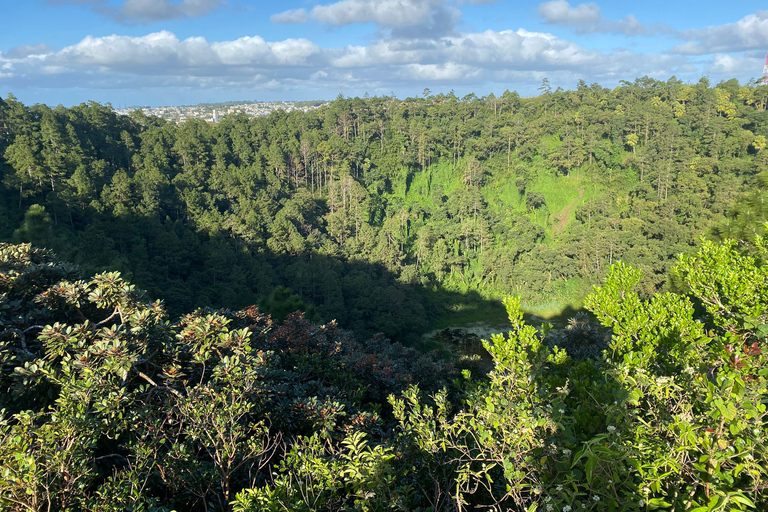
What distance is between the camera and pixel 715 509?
1.61 metres

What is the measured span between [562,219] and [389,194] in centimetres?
1444

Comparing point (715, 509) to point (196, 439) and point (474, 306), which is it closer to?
point (196, 439)

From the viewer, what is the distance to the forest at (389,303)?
9.43 feet

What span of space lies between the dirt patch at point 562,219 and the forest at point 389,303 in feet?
1.28

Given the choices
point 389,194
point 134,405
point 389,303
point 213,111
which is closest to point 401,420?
point 134,405

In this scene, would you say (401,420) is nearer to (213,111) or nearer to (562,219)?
(562,219)

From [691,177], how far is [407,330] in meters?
23.8

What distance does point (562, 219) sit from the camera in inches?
1330

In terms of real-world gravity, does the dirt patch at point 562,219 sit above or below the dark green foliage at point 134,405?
below

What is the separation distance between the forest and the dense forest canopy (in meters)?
0.20

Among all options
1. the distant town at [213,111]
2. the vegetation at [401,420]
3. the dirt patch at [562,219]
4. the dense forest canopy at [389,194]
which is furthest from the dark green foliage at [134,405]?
the distant town at [213,111]

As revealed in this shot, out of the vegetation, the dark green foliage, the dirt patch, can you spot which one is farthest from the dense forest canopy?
the vegetation

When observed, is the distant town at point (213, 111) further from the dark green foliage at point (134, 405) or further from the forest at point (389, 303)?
the dark green foliage at point (134, 405)

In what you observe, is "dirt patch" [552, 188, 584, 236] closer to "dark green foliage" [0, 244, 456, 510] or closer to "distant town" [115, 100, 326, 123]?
"dark green foliage" [0, 244, 456, 510]
